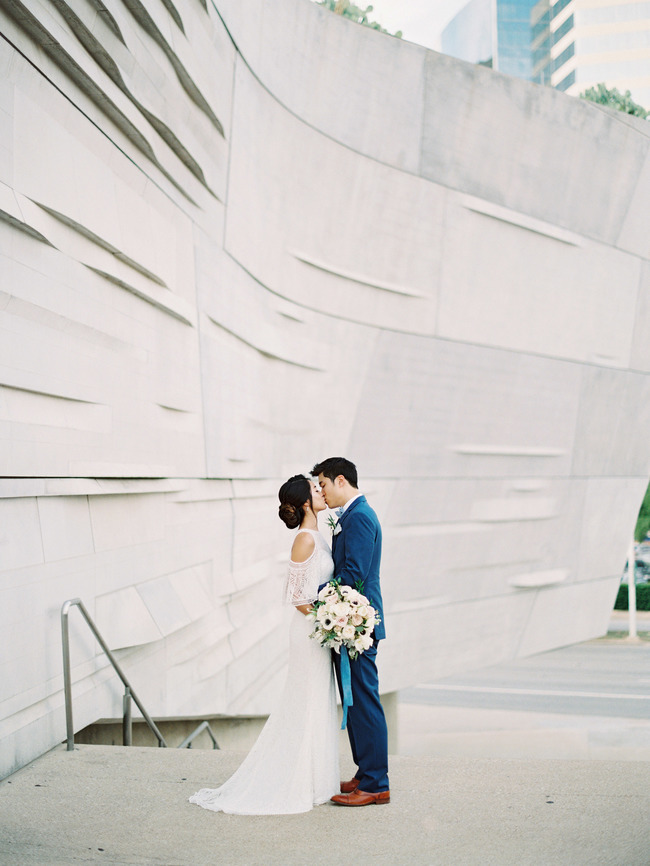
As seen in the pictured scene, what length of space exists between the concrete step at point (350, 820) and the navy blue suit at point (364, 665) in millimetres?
174

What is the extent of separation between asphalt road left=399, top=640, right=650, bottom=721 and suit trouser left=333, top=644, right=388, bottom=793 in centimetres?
1730

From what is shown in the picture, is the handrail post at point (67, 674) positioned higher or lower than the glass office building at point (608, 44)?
lower

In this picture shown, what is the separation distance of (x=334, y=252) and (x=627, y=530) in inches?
283

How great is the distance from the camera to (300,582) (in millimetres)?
3818

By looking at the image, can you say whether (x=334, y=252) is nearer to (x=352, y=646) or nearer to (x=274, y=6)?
(x=274, y=6)

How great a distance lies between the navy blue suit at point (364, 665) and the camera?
3727 millimetres

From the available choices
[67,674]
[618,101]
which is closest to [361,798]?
[67,674]

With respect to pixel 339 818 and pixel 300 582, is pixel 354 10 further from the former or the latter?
pixel 339 818

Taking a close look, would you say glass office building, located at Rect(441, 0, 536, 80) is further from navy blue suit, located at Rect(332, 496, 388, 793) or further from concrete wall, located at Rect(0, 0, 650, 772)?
navy blue suit, located at Rect(332, 496, 388, 793)

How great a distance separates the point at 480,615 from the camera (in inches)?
456

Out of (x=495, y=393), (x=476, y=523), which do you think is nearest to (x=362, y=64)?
(x=495, y=393)

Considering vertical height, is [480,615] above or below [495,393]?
below

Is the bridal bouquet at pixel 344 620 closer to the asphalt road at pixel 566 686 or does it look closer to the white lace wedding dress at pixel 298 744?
the white lace wedding dress at pixel 298 744

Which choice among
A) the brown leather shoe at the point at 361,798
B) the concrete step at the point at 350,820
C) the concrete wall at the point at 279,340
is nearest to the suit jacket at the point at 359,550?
the brown leather shoe at the point at 361,798
